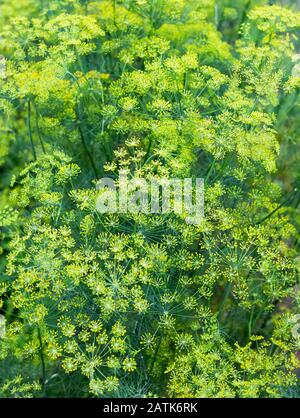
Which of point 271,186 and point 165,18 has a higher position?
point 165,18

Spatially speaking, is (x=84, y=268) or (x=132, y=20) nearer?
(x=84, y=268)

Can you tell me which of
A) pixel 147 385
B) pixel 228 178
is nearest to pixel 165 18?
pixel 228 178

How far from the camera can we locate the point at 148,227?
12.0 ft

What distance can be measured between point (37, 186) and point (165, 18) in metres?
2.05

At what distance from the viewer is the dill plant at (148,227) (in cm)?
356

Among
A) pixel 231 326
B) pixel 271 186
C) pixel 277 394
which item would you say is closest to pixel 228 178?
pixel 271 186

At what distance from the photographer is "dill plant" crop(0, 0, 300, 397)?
3.56 meters

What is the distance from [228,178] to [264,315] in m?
1.62

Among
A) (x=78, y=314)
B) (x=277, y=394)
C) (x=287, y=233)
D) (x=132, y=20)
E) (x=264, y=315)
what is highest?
(x=132, y=20)

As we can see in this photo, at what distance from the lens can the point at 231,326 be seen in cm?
470

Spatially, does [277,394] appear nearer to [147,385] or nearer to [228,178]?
[147,385]
